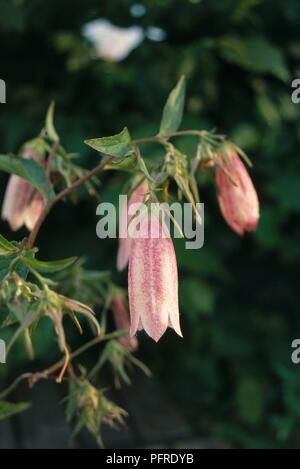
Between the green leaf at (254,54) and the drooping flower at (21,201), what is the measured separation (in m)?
0.85

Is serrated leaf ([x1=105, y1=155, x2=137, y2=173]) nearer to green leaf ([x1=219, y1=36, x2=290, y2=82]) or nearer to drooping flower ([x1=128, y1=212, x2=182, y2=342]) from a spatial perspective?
drooping flower ([x1=128, y1=212, x2=182, y2=342])

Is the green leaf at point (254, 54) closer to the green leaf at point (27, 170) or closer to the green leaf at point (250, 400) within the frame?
the green leaf at point (250, 400)

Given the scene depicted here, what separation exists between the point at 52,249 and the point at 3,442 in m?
0.53

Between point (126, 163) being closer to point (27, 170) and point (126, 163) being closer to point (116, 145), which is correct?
point (116, 145)

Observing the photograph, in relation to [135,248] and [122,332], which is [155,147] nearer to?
[122,332]

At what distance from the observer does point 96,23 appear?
78.2 inches

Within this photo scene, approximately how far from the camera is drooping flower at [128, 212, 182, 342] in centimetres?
82

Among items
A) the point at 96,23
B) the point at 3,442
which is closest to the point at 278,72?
the point at 96,23

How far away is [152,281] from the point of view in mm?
824

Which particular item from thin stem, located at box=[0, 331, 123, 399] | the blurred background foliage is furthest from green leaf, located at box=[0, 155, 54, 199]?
the blurred background foliage

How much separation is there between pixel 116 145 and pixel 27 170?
17 centimetres

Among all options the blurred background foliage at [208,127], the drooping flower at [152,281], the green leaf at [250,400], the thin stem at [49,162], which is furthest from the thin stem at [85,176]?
the green leaf at [250,400]
